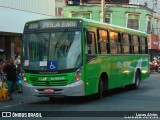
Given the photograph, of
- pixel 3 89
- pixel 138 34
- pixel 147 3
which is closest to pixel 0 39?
pixel 138 34

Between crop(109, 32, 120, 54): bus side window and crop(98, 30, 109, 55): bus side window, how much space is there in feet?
1.97

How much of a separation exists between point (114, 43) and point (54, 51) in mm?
4268

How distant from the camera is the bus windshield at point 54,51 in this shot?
15.1 m

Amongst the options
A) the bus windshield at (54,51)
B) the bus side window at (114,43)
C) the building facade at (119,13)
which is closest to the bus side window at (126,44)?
the bus side window at (114,43)

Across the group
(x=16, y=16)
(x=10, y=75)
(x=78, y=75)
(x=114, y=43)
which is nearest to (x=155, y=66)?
(x=16, y=16)

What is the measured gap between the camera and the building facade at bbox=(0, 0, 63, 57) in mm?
27408

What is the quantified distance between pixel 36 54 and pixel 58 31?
1.15m

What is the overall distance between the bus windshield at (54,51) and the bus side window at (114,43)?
10.9 feet

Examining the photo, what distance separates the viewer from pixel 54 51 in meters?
15.3

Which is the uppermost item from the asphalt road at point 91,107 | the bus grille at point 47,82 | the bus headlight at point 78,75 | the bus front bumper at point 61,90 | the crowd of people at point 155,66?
the bus headlight at point 78,75

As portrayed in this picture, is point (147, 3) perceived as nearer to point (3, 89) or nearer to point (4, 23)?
Result: point (4, 23)

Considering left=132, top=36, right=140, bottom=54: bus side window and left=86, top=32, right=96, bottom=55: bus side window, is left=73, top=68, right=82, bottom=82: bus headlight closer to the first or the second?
left=86, top=32, right=96, bottom=55: bus side window

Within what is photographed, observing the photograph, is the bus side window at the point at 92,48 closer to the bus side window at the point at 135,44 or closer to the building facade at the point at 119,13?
the bus side window at the point at 135,44

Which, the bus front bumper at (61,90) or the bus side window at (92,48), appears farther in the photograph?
the bus side window at (92,48)
